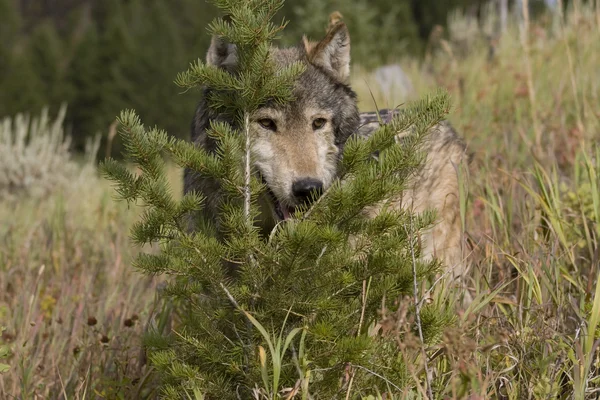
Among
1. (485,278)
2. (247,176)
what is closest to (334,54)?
(485,278)

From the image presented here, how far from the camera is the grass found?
2.70 metres

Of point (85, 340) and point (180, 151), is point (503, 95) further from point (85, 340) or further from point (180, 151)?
point (180, 151)

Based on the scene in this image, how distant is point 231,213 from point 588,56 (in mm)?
6991

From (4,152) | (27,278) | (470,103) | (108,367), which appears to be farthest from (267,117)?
(4,152)

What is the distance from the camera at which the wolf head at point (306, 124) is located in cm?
312

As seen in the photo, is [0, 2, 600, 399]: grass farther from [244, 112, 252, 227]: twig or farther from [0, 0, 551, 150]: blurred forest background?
[0, 0, 551, 150]: blurred forest background

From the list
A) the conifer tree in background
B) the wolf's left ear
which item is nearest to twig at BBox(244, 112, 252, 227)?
the conifer tree in background

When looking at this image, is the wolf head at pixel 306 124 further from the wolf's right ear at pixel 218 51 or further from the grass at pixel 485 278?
the grass at pixel 485 278

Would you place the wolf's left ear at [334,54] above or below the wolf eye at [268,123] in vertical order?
above

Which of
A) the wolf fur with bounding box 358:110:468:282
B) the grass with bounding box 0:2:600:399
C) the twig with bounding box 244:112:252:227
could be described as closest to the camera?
the twig with bounding box 244:112:252:227

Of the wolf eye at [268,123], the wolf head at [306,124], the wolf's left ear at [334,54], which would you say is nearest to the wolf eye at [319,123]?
the wolf head at [306,124]

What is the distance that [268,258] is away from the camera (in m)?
2.38

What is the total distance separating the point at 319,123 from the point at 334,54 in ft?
1.73

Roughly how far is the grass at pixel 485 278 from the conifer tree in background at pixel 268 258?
0.56ft
